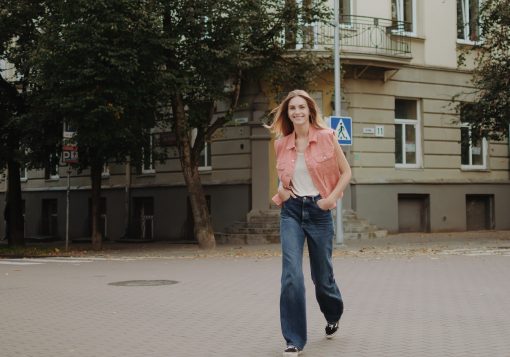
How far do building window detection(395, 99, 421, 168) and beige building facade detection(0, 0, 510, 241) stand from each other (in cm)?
4

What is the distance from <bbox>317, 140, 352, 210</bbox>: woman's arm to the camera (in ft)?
19.9

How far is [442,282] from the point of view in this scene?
11344 millimetres

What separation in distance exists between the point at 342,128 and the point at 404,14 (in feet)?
30.8

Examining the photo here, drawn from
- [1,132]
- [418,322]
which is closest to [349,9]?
[1,132]

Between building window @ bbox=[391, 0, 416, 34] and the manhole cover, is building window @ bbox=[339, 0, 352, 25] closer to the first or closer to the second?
building window @ bbox=[391, 0, 416, 34]

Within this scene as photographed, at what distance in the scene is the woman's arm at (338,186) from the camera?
6070mm

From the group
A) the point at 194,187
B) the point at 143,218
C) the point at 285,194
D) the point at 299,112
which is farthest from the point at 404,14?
the point at 285,194

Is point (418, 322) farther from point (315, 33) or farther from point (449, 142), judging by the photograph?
point (449, 142)

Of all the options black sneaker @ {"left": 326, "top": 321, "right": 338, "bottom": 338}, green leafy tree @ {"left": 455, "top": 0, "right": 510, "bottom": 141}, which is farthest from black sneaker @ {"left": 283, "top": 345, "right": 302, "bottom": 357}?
green leafy tree @ {"left": 455, "top": 0, "right": 510, "bottom": 141}

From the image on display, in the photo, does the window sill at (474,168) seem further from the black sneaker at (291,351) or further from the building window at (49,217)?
the black sneaker at (291,351)

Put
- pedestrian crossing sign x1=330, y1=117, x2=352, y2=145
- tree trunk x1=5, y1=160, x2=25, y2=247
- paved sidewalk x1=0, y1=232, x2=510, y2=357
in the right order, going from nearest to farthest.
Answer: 1. paved sidewalk x1=0, y1=232, x2=510, y2=357
2. pedestrian crossing sign x1=330, y1=117, x2=352, y2=145
3. tree trunk x1=5, y1=160, x2=25, y2=247

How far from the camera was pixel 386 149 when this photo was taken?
83.7 feet

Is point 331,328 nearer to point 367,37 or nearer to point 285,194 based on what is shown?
point 285,194

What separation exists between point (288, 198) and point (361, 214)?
18788 mm
